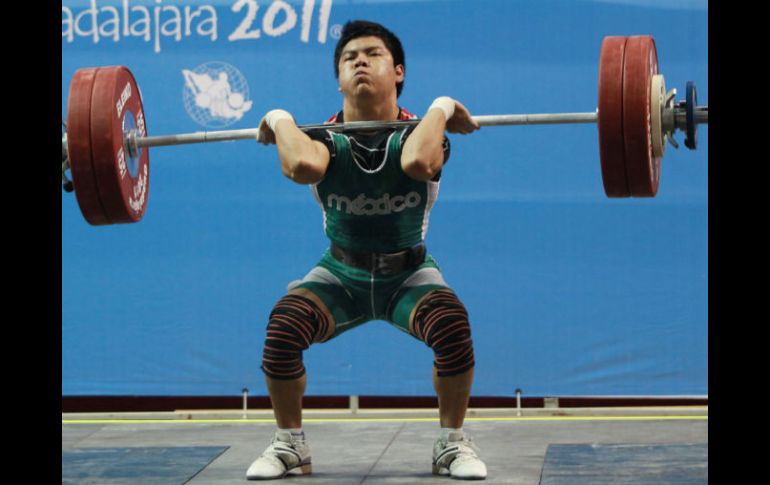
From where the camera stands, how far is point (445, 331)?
315 cm

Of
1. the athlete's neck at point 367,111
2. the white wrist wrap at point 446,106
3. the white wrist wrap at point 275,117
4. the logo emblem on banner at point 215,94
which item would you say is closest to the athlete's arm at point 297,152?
the white wrist wrap at point 275,117

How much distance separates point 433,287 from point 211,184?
1390 millimetres

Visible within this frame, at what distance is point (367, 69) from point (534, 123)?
1.66 ft

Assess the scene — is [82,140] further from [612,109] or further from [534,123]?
[612,109]

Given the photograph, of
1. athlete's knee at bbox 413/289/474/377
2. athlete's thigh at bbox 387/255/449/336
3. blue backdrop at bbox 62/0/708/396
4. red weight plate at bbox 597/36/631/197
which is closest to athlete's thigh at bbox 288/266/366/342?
athlete's thigh at bbox 387/255/449/336

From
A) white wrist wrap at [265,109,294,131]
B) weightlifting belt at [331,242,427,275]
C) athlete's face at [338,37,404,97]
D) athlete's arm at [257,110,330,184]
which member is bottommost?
weightlifting belt at [331,242,427,275]

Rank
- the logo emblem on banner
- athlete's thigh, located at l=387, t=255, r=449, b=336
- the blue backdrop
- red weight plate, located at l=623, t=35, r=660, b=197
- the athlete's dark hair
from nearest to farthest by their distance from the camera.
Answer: red weight plate, located at l=623, t=35, r=660, b=197
athlete's thigh, located at l=387, t=255, r=449, b=336
the athlete's dark hair
the blue backdrop
the logo emblem on banner

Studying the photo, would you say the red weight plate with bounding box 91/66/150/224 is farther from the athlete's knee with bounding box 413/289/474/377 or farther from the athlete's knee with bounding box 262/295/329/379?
the athlete's knee with bounding box 413/289/474/377

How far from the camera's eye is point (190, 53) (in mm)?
4332

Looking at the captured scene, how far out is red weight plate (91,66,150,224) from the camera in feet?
10.3

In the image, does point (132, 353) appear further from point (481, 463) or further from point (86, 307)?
point (481, 463)

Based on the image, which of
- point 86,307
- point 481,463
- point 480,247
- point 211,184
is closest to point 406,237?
point 481,463

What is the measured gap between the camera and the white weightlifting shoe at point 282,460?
3.17 m

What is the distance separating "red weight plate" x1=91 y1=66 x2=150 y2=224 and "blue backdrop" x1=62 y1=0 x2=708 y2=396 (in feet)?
2.99
